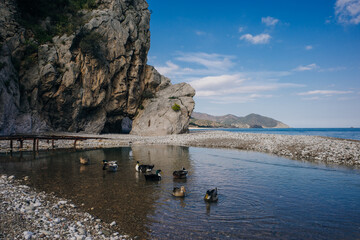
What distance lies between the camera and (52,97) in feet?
130

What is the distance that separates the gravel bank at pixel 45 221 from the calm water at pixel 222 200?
25.8 inches

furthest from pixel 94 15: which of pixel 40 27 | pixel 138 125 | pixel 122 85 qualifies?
pixel 138 125

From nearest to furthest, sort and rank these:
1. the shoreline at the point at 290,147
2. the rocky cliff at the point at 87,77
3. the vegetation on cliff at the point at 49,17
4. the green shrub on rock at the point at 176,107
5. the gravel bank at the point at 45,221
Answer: the gravel bank at the point at 45,221
the shoreline at the point at 290,147
the rocky cliff at the point at 87,77
the vegetation on cliff at the point at 49,17
the green shrub on rock at the point at 176,107

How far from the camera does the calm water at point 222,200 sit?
295 inches

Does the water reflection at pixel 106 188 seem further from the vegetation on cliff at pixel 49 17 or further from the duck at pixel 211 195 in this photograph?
the vegetation on cliff at pixel 49 17

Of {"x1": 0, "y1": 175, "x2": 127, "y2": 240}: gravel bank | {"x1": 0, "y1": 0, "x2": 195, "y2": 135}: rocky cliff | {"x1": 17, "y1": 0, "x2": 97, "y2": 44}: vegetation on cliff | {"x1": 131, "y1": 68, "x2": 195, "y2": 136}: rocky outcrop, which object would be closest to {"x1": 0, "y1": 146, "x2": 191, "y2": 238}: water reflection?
{"x1": 0, "y1": 175, "x2": 127, "y2": 240}: gravel bank

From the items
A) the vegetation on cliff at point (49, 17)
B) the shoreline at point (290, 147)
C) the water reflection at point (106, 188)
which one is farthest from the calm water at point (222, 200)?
the vegetation on cliff at point (49, 17)

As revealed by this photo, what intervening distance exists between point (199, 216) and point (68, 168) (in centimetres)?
1265

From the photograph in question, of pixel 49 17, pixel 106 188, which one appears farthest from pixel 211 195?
pixel 49 17

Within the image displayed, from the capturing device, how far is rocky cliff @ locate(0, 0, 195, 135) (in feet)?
113

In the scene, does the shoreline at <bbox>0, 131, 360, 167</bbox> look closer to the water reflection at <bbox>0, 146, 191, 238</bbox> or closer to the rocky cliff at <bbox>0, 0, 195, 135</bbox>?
the rocky cliff at <bbox>0, 0, 195, 135</bbox>

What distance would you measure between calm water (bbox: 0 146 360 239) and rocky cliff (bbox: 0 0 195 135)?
73.0 ft

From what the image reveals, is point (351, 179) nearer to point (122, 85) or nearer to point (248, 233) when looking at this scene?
point (248, 233)

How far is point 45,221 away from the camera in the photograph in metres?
7.00
